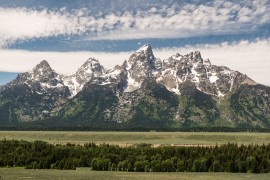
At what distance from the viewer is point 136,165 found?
180m

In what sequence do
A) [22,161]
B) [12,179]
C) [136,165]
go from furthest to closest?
[22,161] < [136,165] < [12,179]

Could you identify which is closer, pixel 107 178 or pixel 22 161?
pixel 107 178

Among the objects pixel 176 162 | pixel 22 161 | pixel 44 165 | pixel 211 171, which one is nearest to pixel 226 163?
pixel 211 171

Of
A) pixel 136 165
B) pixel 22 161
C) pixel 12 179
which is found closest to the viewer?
pixel 12 179

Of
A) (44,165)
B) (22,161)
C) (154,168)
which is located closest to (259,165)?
(154,168)

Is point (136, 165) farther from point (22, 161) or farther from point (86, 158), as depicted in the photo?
point (22, 161)

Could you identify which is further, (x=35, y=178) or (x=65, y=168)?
(x=65, y=168)

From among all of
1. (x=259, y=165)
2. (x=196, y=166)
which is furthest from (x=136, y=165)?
(x=259, y=165)

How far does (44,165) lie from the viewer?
185 metres

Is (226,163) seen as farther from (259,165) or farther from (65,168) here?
(65,168)

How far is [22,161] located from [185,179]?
84078 millimetres

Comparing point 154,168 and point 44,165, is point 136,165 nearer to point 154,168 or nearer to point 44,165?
point 154,168

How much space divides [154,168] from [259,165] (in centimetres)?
4329

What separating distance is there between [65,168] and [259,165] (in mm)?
79973
